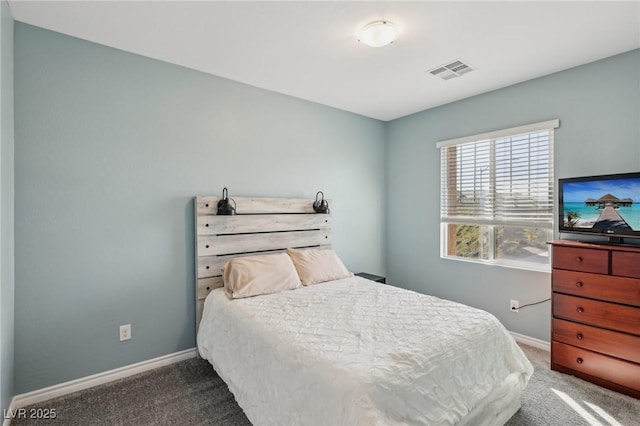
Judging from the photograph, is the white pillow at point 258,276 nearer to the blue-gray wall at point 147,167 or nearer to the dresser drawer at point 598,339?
the blue-gray wall at point 147,167

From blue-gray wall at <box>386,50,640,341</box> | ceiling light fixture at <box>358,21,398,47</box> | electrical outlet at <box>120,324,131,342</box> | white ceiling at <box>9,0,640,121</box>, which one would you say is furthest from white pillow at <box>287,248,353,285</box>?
ceiling light fixture at <box>358,21,398,47</box>

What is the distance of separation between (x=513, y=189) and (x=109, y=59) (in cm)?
384

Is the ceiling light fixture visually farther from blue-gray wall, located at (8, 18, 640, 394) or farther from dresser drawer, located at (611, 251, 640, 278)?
dresser drawer, located at (611, 251, 640, 278)

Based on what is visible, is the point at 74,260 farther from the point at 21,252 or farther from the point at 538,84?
the point at 538,84

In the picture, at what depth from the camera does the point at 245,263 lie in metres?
2.68

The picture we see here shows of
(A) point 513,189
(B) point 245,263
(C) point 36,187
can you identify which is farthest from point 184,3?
(A) point 513,189

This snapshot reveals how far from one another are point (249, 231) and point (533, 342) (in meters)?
2.97

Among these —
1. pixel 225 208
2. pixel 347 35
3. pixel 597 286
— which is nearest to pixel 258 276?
pixel 225 208

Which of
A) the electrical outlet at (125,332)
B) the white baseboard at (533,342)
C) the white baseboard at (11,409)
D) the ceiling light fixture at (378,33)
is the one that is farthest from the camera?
the white baseboard at (533,342)

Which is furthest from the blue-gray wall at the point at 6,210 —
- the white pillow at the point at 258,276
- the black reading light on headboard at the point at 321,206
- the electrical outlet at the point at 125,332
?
the black reading light on headboard at the point at 321,206

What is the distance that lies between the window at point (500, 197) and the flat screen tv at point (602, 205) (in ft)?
0.97

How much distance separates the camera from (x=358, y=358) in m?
1.50

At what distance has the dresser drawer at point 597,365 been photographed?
2162 mm

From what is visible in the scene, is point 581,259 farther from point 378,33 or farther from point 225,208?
point 225,208
